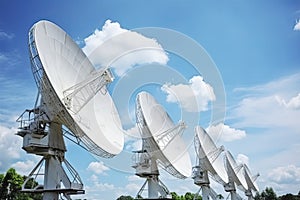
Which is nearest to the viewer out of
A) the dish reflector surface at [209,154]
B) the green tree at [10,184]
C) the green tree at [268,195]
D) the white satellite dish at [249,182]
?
the dish reflector surface at [209,154]

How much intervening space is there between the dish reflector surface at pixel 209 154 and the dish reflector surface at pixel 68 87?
17884 mm

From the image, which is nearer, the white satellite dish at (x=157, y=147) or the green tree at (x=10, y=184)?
the white satellite dish at (x=157, y=147)

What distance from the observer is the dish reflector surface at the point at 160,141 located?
41.0 m

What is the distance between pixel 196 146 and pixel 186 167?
3.62 metres

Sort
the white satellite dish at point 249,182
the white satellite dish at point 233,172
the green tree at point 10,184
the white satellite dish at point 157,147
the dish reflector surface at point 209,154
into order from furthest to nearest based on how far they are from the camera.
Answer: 1. the white satellite dish at point 249,182
2. the green tree at point 10,184
3. the white satellite dish at point 233,172
4. the dish reflector surface at point 209,154
5. the white satellite dish at point 157,147

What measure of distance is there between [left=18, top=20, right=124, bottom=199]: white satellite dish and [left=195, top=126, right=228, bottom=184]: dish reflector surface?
18317 millimetres

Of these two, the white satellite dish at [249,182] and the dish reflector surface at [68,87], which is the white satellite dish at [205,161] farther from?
the white satellite dish at [249,182]

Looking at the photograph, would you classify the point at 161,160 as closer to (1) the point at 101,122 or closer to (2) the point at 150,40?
(1) the point at 101,122

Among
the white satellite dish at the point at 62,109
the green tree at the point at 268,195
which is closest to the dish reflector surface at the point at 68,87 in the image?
the white satellite dish at the point at 62,109

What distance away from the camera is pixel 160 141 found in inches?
1699

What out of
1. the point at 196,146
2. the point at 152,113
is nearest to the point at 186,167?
the point at 196,146

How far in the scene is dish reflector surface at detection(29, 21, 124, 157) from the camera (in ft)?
82.1

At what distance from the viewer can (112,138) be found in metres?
31.8

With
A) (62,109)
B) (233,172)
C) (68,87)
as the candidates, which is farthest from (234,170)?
(62,109)
